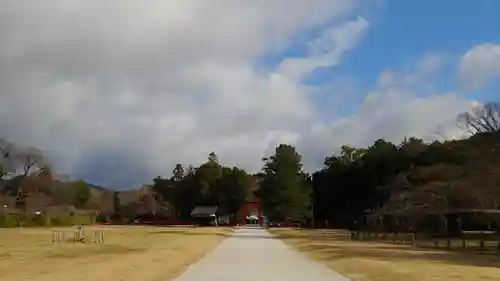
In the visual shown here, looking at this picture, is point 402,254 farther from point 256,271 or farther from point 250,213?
point 250,213

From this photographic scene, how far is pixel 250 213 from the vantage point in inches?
5423

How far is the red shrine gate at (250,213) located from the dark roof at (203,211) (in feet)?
20.2

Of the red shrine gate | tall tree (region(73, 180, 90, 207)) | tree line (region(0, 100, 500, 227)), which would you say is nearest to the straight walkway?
tree line (region(0, 100, 500, 227))

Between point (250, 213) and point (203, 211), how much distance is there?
58.5 feet

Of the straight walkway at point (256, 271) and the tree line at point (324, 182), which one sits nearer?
the straight walkway at point (256, 271)

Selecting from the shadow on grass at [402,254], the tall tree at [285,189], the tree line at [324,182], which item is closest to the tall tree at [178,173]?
the tree line at [324,182]

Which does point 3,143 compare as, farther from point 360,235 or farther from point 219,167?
point 360,235

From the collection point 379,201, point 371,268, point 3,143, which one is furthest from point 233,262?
point 3,143

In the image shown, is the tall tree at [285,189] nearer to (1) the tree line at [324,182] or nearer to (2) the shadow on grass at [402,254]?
(1) the tree line at [324,182]

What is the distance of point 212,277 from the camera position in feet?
65.1

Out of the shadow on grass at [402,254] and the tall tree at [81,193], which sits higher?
the tall tree at [81,193]

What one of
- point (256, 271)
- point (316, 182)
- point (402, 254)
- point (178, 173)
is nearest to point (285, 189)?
point (316, 182)

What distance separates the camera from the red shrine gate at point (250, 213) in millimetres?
130575

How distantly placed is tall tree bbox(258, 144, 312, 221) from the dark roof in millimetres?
9600
